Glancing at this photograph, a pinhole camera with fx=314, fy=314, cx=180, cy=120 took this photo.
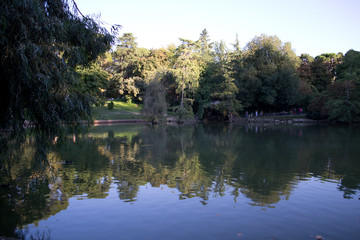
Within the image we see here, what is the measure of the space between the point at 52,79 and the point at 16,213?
393 cm

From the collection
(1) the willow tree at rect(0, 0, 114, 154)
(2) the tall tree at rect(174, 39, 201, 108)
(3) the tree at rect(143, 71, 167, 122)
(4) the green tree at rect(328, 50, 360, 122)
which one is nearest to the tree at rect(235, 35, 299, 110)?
(4) the green tree at rect(328, 50, 360, 122)

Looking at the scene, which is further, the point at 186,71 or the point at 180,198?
the point at 186,71

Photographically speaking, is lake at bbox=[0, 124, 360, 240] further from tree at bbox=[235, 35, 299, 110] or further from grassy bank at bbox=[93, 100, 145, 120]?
tree at bbox=[235, 35, 299, 110]

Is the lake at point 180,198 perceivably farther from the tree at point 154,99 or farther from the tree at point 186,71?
the tree at point 186,71

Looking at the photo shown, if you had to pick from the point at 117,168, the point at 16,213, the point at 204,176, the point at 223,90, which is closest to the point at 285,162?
the point at 204,176

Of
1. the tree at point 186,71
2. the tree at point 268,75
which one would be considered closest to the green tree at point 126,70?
the tree at point 186,71

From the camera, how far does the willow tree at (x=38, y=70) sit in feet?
16.8

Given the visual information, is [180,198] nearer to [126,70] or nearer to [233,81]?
[233,81]

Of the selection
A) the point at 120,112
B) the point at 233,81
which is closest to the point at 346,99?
the point at 233,81

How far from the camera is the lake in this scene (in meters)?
6.91

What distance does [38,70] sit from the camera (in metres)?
A: 5.21

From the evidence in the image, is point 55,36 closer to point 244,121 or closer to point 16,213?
point 16,213

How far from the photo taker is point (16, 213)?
7.61 metres

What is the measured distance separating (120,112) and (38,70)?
46.7 meters
